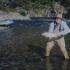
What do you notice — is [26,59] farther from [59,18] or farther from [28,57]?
[59,18]

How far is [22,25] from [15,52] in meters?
14.0

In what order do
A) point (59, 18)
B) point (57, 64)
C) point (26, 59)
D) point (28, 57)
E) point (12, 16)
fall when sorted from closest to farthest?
point (59, 18) < point (57, 64) < point (26, 59) < point (28, 57) < point (12, 16)

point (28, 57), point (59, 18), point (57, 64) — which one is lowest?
point (28, 57)

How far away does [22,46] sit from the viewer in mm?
17141

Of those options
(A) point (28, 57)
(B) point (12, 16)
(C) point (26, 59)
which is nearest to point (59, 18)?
(C) point (26, 59)

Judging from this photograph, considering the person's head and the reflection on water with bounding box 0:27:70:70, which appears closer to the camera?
the reflection on water with bounding box 0:27:70:70

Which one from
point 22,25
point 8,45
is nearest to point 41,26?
point 22,25

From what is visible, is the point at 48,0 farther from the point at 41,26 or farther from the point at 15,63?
the point at 15,63

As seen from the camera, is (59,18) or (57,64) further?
Result: (57,64)

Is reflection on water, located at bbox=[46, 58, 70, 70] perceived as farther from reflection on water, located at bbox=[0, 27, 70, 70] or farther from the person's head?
the person's head

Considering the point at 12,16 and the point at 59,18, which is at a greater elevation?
the point at 59,18

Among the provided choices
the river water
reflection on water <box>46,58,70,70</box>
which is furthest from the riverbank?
reflection on water <box>46,58,70,70</box>

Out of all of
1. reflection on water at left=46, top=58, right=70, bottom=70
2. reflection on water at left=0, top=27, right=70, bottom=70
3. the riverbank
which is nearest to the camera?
reflection on water at left=46, top=58, right=70, bottom=70

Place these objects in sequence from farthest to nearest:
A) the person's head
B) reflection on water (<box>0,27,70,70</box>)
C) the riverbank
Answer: the riverbank → the person's head → reflection on water (<box>0,27,70,70</box>)
